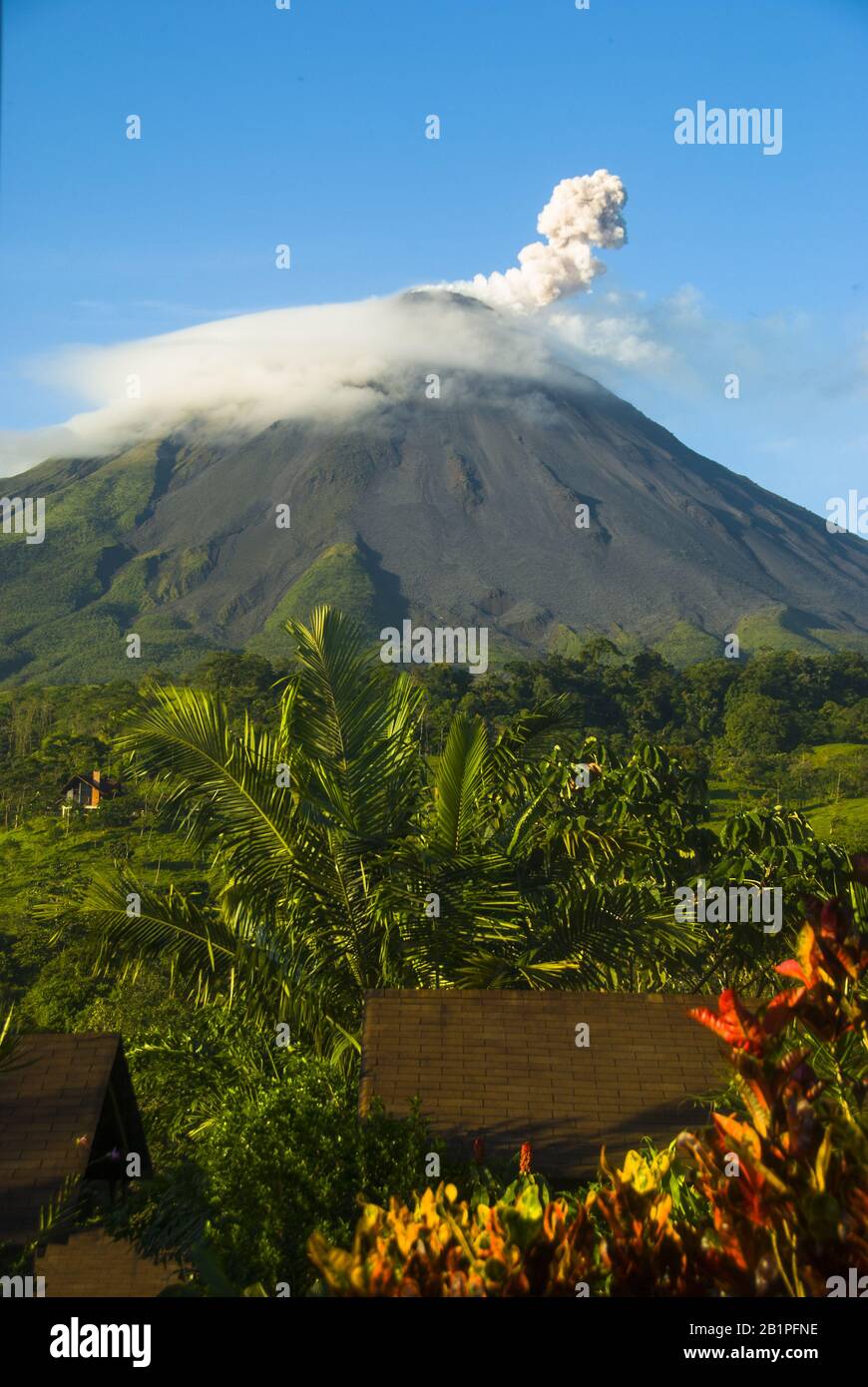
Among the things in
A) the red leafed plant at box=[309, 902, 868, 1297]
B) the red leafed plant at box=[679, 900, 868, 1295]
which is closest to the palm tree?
the red leafed plant at box=[309, 902, 868, 1297]

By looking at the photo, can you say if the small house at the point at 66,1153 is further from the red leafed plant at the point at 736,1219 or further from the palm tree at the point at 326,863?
the red leafed plant at the point at 736,1219

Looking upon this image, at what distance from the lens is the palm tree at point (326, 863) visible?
12.7 meters

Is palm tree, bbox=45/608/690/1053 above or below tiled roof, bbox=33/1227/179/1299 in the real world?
above

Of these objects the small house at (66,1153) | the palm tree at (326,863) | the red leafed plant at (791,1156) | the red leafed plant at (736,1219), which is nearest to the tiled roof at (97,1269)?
the small house at (66,1153)

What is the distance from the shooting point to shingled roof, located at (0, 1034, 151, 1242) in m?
8.82

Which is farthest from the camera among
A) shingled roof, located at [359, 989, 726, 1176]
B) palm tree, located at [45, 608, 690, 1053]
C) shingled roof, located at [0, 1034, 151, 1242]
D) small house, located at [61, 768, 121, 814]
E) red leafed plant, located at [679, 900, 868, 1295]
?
small house, located at [61, 768, 121, 814]

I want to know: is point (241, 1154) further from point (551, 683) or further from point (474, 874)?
point (551, 683)

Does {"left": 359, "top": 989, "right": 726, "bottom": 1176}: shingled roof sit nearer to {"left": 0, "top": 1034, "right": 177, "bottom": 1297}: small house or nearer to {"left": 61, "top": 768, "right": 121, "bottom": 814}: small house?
{"left": 0, "top": 1034, "right": 177, "bottom": 1297}: small house

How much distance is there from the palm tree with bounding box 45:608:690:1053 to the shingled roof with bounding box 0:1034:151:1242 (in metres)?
2.25

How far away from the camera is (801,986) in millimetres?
4355

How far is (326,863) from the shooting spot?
12.9m

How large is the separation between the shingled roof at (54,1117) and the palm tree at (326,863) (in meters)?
2.25

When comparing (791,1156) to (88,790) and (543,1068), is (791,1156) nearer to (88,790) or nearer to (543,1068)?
(543,1068)

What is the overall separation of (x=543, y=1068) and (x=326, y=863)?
344 cm
